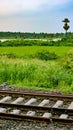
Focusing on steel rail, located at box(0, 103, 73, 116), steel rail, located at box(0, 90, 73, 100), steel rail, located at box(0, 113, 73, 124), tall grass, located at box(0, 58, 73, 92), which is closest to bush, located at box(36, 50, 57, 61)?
tall grass, located at box(0, 58, 73, 92)

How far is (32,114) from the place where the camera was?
30.9ft

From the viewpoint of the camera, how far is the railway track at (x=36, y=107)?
917cm

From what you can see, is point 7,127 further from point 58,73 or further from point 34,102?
point 58,73

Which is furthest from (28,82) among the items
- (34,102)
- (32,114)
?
(32,114)

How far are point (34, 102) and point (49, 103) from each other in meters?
0.41

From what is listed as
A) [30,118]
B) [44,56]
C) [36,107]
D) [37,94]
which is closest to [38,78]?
[37,94]

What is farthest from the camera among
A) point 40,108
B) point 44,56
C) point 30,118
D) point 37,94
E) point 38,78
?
point 44,56

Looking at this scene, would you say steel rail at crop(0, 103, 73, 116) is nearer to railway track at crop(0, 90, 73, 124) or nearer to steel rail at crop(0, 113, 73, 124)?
railway track at crop(0, 90, 73, 124)

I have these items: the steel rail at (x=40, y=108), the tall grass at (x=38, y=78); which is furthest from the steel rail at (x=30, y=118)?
the tall grass at (x=38, y=78)

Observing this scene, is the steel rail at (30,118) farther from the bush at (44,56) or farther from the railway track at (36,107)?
the bush at (44,56)

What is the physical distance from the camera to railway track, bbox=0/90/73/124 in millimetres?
9169

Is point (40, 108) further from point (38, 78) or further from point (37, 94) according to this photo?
point (38, 78)

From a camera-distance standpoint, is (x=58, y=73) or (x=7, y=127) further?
(x=58, y=73)

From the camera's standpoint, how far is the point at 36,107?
9.91 meters
